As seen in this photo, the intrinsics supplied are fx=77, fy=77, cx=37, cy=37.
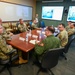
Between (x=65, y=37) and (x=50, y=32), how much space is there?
920mm

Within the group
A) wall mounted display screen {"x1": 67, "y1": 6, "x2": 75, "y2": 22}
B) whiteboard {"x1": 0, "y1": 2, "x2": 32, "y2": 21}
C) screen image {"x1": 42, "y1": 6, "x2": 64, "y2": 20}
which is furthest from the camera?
screen image {"x1": 42, "y1": 6, "x2": 64, "y2": 20}

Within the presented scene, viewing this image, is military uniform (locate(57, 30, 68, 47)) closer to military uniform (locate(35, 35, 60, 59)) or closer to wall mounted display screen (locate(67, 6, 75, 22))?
military uniform (locate(35, 35, 60, 59))

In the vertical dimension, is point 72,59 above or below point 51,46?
below

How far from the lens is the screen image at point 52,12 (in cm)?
546

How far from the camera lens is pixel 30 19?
6.05m

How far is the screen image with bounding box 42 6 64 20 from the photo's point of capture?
546cm

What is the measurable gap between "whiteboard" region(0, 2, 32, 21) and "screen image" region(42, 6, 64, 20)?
3.73ft

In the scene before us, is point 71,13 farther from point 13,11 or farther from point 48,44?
point 48,44

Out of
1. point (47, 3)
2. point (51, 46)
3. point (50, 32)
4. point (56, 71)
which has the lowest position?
point (56, 71)

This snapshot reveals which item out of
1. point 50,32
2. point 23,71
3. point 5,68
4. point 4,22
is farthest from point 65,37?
point 4,22

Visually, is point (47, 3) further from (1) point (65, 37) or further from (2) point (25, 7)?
(1) point (65, 37)

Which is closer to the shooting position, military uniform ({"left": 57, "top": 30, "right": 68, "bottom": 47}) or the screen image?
military uniform ({"left": 57, "top": 30, "right": 68, "bottom": 47})

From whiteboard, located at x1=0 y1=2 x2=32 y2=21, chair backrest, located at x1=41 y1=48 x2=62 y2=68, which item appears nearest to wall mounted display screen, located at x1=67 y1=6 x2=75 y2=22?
whiteboard, located at x1=0 y1=2 x2=32 y2=21

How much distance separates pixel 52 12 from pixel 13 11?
109 inches
